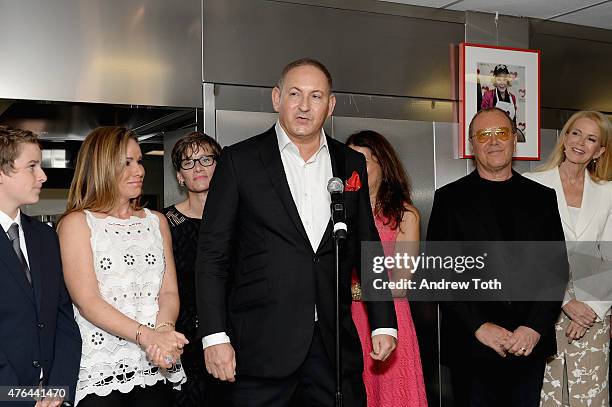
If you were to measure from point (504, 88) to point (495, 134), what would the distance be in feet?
4.84

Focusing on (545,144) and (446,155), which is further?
(545,144)

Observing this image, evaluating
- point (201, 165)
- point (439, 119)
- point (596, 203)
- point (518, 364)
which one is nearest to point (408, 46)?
point (439, 119)

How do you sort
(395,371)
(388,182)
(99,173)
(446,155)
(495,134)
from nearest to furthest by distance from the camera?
(99,173), (495,134), (395,371), (388,182), (446,155)

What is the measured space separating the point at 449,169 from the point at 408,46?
31.7 inches

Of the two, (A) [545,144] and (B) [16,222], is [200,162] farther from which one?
(A) [545,144]

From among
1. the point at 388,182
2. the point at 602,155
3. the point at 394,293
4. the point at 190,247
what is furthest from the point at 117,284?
the point at 602,155

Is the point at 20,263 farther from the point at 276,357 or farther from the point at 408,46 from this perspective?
the point at 408,46

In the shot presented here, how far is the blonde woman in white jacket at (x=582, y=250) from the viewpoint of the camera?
376cm

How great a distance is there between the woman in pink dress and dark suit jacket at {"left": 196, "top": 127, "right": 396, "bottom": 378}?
3.23ft

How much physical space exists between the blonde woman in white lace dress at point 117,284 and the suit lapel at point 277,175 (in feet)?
1.66

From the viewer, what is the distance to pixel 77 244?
9.06 ft

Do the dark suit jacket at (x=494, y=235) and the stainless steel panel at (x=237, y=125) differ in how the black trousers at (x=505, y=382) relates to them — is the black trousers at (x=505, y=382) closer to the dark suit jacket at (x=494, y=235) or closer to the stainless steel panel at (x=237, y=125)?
the dark suit jacket at (x=494, y=235)

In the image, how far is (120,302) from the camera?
279 centimetres

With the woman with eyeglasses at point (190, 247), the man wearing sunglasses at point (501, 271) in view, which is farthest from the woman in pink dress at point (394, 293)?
the woman with eyeglasses at point (190, 247)
